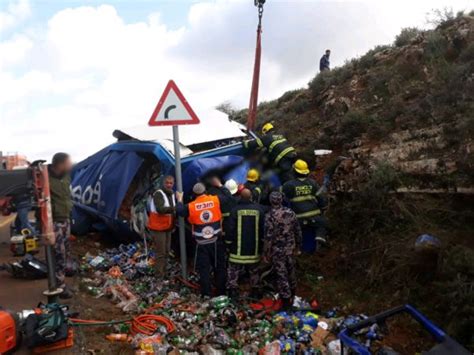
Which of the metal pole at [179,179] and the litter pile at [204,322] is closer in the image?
the litter pile at [204,322]

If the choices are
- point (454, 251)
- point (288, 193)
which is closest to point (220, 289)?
point (288, 193)

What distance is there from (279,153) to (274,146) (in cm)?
17

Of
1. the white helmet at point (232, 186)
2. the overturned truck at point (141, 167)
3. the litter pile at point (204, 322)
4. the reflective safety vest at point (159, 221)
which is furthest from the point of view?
the overturned truck at point (141, 167)

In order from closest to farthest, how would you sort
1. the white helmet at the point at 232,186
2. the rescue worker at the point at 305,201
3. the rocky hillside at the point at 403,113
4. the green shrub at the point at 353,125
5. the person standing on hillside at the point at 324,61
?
the rocky hillside at the point at 403,113
the rescue worker at the point at 305,201
the white helmet at the point at 232,186
the green shrub at the point at 353,125
the person standing on hillside at the point at 324,61

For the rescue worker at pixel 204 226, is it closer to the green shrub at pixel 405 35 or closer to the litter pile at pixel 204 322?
the litter pile at pixel 204 322

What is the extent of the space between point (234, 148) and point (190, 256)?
210 centimetres

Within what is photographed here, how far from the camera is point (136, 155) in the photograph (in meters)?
8.40

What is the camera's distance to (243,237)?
6043 mm

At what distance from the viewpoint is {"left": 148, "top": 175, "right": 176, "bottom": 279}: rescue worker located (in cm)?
662

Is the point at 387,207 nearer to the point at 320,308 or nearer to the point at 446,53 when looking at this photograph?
the point at 320,308

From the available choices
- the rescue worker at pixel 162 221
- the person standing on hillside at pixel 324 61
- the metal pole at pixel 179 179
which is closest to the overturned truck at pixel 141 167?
the rescue worker at pixel 162 221

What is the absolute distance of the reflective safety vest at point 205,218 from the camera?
20.4 feet

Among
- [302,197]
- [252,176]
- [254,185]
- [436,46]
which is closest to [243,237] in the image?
[302,197]

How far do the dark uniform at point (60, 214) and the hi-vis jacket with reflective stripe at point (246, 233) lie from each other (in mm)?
2256
